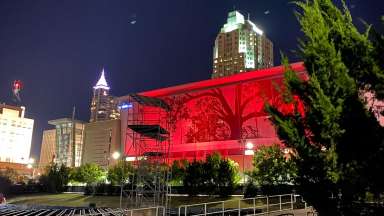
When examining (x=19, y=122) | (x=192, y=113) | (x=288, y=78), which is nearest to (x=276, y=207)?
(x=288, y=78)

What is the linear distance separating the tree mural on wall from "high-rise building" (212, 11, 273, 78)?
63.1 metres

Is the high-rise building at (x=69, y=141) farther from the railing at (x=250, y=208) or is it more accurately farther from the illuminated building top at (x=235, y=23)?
the railing at (x=250, y=208)

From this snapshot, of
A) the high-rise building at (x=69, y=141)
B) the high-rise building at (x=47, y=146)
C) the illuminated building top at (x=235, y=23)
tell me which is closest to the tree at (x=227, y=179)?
the illuminated building top at (x=235, y=23)

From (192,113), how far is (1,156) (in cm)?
7641

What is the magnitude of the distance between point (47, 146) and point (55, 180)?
467 feet

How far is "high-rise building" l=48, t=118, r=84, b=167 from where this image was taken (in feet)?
540

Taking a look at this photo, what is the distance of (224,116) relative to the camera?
5769 centimetres

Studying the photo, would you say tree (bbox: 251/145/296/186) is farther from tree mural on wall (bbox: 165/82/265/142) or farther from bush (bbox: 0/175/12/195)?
bush (bbox: 0/175/12/195)

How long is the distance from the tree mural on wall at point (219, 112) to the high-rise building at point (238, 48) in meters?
63.1

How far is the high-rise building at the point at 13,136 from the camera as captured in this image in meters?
114

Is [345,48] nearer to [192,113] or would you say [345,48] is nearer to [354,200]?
[354,200]

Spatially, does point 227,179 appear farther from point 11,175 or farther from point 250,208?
point 11,175

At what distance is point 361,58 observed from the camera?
8.38 metres

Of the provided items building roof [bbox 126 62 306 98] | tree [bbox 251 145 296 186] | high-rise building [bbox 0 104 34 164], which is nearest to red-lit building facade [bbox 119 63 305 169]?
building roof [bbox 126 62 306 98]
